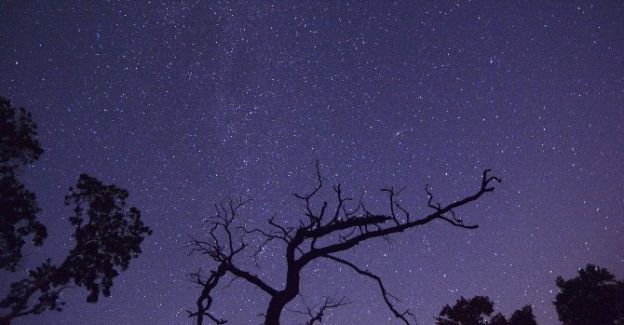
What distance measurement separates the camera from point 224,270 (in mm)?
7426

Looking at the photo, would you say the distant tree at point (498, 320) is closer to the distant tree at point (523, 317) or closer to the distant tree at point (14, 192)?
the distant tree at point (523, 317)

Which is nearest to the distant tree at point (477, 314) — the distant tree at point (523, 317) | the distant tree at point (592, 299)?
the distant tree at point (523, 317)

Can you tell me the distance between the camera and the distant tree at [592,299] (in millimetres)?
34344

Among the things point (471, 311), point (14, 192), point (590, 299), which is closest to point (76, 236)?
point (14, 192)

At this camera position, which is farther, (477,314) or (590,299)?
(590,299)

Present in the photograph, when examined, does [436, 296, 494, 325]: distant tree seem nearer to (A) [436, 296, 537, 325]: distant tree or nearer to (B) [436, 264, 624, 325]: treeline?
(A) [436, 296, 537, 325]: distant tree

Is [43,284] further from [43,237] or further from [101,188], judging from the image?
[101,188]

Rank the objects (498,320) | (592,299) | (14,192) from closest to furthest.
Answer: (14,192) → (498,320) → (592,299)

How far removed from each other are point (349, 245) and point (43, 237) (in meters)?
15.7

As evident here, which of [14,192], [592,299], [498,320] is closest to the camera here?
[14,192]

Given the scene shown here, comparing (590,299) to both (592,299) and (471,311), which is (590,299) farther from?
(471,311)

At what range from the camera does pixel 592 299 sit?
3478 centimetres

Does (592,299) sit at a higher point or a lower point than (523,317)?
A: higher

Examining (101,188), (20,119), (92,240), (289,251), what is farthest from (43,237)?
(289,251)
